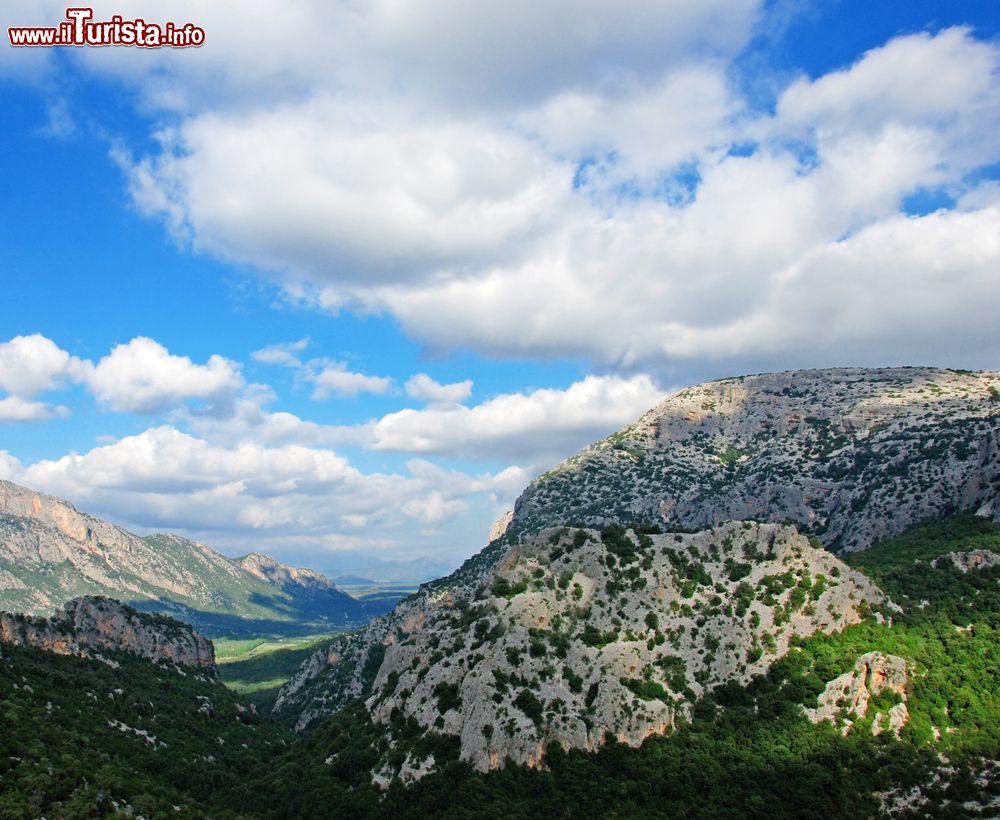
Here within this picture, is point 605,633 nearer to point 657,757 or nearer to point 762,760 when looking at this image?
point 657,757

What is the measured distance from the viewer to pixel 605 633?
9650cm

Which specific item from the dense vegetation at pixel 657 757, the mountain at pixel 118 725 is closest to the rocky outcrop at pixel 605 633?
the dense vegetation at pixel 657 757

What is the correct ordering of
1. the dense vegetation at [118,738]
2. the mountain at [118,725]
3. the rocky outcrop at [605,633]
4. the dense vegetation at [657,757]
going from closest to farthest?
the dense vegetation at [118,738] → the mountain at [118,725] → the dense vegetation at [657,757] → the rocky outcrop at [605,633]

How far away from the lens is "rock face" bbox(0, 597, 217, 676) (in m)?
119

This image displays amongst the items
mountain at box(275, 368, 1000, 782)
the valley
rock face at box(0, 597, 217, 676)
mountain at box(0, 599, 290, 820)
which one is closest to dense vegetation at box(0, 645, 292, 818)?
mountain at box(0, 599, 290, 820)

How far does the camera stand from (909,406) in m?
198

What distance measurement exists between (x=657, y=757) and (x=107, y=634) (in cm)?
10857

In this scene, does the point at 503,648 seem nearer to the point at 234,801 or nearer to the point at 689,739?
the point at 689,739

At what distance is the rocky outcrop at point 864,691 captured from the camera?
272 feet

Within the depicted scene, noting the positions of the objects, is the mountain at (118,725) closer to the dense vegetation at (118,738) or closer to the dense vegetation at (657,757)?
the dense vegetation at (118,738)

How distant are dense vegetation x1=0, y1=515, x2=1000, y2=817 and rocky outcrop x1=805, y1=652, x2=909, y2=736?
1.08m

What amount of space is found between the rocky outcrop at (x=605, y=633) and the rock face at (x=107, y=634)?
61.4 m

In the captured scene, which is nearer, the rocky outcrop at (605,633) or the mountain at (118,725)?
the mountain at (118,725)

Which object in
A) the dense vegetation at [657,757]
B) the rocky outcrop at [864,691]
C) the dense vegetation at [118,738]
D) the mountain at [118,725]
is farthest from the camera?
the rocky outcrop at [864,691]
